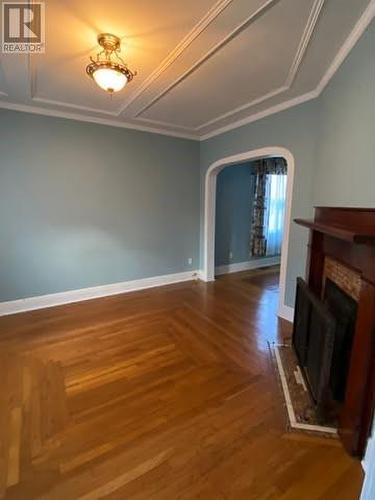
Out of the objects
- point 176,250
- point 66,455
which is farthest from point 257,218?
point 66,455

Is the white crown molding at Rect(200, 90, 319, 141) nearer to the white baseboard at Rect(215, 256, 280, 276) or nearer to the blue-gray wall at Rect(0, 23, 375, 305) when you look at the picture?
the blue-gray wall at Rect(0, 23, 375, 305)

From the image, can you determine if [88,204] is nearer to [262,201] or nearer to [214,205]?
[214,205]

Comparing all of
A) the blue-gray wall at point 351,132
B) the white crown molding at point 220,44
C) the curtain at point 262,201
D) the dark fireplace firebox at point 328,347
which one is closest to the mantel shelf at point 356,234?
the blue-gray wall at point 351,132

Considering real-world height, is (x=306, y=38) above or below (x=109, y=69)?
above

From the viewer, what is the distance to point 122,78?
6.58 ft

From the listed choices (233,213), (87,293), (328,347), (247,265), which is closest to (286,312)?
(328,347)

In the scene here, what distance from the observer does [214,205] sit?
15.4 feet

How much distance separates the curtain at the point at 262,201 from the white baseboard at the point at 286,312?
240 centimetres

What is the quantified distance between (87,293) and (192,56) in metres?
3.35

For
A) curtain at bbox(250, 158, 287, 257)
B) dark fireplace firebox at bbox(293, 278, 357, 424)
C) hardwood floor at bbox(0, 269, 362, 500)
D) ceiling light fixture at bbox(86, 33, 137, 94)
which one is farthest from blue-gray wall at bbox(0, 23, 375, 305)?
ceiling light fixture at bbox(86, 33, 137, 94)

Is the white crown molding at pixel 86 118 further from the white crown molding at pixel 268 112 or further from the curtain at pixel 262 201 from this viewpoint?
the curtain at pixel 262 201

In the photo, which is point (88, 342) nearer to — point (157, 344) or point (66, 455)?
point (157, 344)

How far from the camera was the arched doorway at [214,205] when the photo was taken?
312 cm

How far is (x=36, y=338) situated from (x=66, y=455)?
5.35 ft
